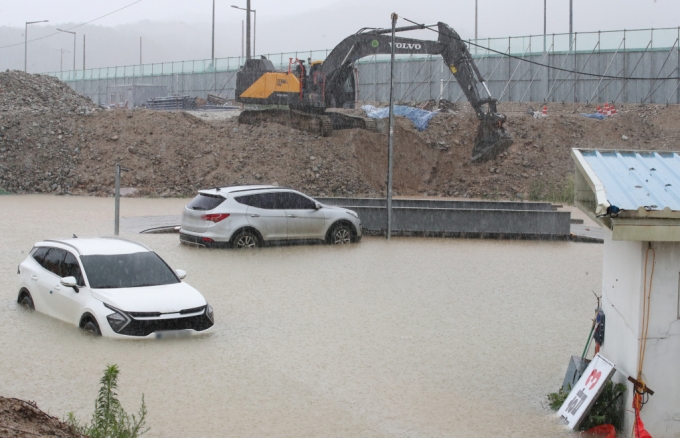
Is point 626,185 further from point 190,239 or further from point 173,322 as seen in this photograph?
point 190,239

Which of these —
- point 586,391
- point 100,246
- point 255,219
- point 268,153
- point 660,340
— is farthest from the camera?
point 268,153

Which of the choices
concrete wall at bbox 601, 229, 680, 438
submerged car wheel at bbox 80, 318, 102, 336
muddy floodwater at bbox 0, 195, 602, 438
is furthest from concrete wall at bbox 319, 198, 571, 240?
concrete wall at bbox 601, 229, 680, 438

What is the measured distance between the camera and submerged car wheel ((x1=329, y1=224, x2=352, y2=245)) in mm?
21625

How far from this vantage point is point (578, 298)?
15.1 metres

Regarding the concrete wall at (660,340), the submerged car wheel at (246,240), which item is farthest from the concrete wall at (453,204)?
the concrete wall at (660,340)

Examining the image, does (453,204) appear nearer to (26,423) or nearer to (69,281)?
(69,281)

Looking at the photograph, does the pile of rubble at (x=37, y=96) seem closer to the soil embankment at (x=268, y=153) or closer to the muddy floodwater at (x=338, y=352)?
the soil embankment at (x=268, y=153)

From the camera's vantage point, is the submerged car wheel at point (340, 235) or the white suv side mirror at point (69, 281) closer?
the white suv side mirror at point (69, 281)

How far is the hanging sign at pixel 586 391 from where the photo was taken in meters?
7.90

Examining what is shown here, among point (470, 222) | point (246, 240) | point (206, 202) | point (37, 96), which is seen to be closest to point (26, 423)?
point (206, 202)

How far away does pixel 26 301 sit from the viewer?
1297 cm

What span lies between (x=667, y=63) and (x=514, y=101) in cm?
983

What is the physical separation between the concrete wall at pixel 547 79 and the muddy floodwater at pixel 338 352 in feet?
122

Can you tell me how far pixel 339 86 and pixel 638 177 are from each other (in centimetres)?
2852
